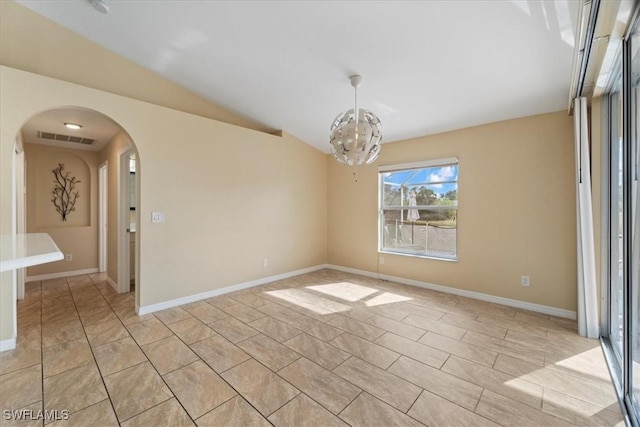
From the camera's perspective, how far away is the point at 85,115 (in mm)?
3529

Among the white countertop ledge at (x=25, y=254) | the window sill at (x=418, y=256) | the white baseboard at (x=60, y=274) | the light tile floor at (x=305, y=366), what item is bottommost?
the light tile floor at (x=305, y=366)

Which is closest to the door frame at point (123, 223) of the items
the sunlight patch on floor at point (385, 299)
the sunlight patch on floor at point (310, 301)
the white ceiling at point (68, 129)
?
the white ceiling at point (68, 129)

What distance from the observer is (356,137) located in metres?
2.48

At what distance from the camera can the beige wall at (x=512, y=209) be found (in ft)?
10.2

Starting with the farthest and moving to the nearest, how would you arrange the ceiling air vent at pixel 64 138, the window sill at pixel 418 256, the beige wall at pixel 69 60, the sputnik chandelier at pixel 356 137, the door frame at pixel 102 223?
the door frame at pixel 102 223 → the ceiling air vent at pixel 64 138 → the window sill at pixel 418 256 → the beige wall at pixel 69 60 → the sputnik chandelier at pixel 356 137

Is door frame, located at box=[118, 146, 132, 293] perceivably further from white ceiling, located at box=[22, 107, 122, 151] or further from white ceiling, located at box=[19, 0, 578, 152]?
white ceiling, located at box=[19, 0, 578, 152]

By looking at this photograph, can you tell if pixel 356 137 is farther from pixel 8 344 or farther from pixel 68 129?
pixel 68 129

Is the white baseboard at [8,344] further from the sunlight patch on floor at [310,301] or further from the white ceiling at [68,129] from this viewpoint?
the sunlight patch on floor at [310,301]

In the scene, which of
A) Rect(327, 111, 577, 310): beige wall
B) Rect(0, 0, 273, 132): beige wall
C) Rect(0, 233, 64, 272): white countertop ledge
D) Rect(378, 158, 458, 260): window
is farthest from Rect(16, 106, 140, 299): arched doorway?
Rect(327, 111, 577, 310): beige wall

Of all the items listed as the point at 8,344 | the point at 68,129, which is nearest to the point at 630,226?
the point at 8,344

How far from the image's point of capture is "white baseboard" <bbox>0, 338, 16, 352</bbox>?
235 centimetres

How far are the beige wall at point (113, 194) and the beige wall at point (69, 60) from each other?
3.19 ft

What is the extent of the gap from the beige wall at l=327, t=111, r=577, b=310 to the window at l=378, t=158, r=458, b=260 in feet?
0.49

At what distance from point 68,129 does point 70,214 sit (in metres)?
1.89
